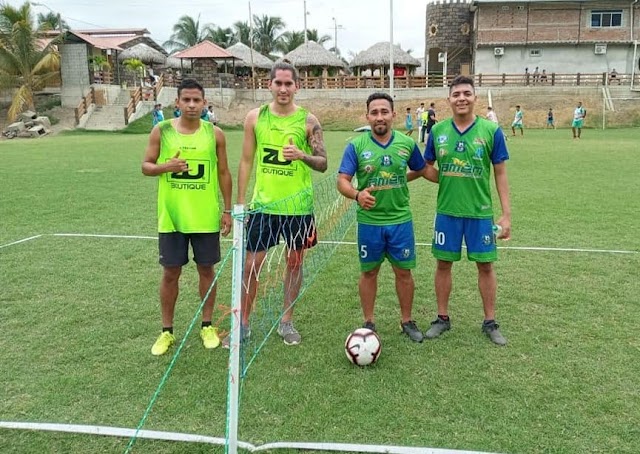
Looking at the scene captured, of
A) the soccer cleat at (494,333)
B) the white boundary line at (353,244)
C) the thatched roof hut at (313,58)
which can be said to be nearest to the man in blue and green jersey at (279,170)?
the soccer cleat at (494,333)

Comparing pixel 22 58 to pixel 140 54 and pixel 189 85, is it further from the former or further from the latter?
pixel 189 85

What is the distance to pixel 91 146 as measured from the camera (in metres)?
22.1

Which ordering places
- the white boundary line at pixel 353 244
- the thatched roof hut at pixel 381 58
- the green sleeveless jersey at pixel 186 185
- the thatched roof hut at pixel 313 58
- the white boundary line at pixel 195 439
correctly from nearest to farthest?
the white boundary line at pixel 195 439 < the green sleeveless jersey at pixel 186 185 < the white boundary line at pixel 353 244 < the thatched roof hut at pixel 381 58 < the thatched roof hut at pixel 313 58

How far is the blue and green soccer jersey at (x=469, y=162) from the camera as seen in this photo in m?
4.10

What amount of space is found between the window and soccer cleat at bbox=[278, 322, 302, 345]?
1761 inches

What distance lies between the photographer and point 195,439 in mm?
2992

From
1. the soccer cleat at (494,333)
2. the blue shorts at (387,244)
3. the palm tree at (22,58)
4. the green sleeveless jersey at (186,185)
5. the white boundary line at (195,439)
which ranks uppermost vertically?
the palm tree at (22,58)

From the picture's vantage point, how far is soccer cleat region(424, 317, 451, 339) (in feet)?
14.3

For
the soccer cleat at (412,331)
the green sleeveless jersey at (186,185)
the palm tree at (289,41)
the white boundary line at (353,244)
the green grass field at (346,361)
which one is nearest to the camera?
the green grass field at (346,361)

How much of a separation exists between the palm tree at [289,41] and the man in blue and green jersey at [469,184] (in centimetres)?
5706

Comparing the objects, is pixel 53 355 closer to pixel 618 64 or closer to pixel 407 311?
pixel 407 311

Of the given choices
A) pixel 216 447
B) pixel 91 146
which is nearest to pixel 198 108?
pixel 216 447

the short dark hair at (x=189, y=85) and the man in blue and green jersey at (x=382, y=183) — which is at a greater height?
the short dark hair at (x=189, y=85)

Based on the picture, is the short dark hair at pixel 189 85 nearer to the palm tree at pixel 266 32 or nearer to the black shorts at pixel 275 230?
the black shorts at pixel 275 230
